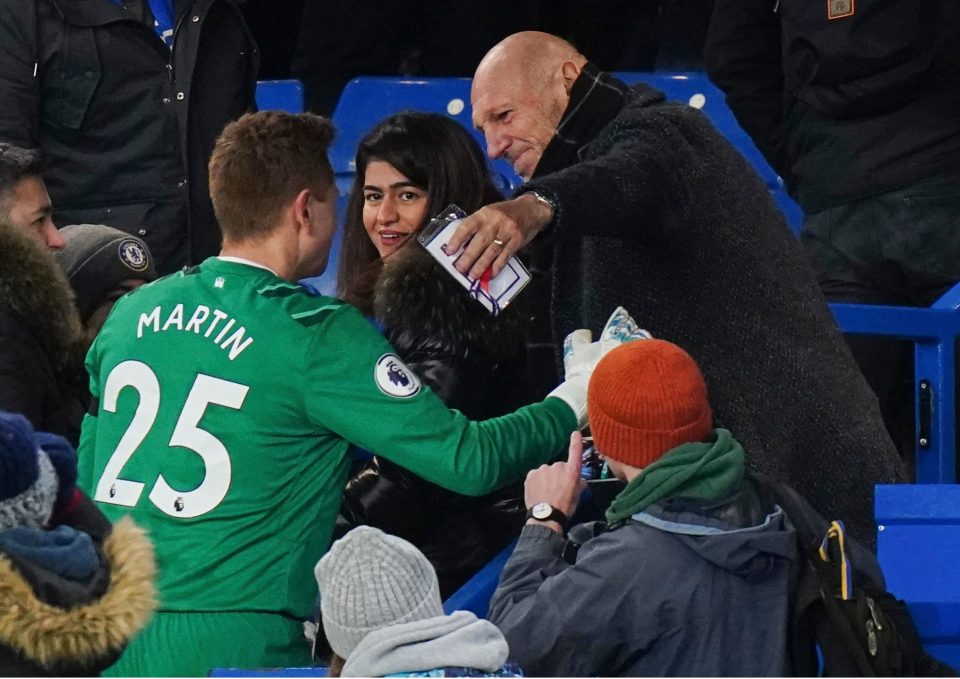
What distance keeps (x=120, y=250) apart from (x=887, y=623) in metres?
2.45

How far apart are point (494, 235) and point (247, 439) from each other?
633mm

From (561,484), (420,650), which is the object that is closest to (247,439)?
(561,484)

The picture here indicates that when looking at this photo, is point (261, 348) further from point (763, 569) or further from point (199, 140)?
point (199, 140)

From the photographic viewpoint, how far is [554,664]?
10.1ft

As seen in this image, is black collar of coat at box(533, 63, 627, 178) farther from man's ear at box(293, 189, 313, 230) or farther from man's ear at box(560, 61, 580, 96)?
man's ear at box(293, 189, 313, 230)

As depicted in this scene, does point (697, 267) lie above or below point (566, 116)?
below

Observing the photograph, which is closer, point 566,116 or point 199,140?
point 566,116

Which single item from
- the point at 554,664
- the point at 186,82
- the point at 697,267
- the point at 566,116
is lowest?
the point at 554,664

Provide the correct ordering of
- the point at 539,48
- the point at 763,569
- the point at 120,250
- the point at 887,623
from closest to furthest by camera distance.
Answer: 1. the point at 887,623
2. the point at 763,569
3. the point at 539,48
4. the point at 120,250

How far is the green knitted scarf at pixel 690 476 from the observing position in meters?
3.07

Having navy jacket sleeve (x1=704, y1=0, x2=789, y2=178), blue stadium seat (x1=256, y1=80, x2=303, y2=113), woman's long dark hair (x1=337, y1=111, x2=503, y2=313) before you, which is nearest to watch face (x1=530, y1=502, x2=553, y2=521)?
woman's long dark hair (x1=337, y1=111, x2=503, y2=313)

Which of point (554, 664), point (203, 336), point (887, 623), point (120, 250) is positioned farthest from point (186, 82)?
point (887, 623)

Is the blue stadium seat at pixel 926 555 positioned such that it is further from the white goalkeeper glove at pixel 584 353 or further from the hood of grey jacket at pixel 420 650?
the hood of grey jacket at pixel 420 650

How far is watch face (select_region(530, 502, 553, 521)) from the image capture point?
3.36 meters
